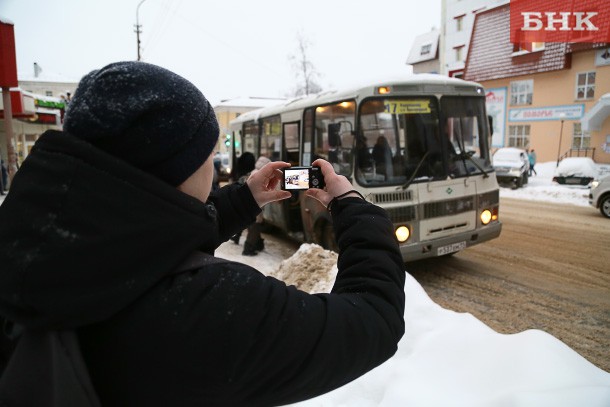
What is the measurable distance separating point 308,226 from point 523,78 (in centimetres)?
2466

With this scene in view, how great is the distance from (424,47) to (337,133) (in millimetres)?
38287

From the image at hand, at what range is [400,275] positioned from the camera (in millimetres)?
1202

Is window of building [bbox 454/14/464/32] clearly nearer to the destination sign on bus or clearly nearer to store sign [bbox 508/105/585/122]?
store sign [bbox 508/105/585/122]

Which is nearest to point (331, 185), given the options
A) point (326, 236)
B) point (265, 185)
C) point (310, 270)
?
point (265, 185)

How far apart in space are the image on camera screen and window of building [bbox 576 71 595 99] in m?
26.8

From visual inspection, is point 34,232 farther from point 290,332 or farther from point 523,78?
point 523,78

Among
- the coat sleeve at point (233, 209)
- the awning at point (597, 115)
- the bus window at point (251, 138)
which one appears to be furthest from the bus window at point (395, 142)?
the awning at point (597, 115)

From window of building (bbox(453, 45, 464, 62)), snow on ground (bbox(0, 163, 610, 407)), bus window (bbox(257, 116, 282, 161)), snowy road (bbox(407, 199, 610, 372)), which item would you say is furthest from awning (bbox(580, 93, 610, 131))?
snow on ground (bbox(0, 163, 610, 407))

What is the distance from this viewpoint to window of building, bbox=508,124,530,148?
87.9 ft

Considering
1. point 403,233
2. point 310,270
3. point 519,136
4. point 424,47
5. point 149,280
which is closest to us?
point 149,280

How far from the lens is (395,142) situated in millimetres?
6086

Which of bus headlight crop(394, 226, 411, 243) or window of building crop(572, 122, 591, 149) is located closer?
bus headlight crop(394, 226, 411, 243)

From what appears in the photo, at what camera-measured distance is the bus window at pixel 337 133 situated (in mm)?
6203

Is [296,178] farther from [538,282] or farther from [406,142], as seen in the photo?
[538,282]
